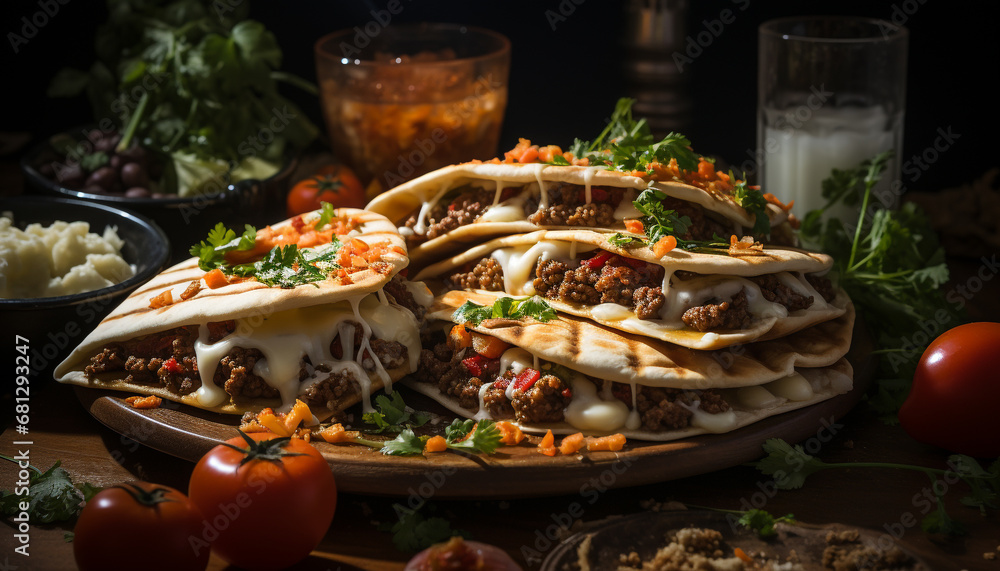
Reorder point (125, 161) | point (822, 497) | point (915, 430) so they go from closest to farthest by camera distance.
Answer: point (822, 497) → point (915, 430) → point (125, 161)

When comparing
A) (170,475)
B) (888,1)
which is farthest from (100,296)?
(888,1)

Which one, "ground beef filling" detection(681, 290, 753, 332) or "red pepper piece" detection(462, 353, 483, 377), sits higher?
"ground beef filling" detection(681, 290, 753, 332)

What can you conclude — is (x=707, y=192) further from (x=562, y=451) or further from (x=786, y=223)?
(x=562, y=451)

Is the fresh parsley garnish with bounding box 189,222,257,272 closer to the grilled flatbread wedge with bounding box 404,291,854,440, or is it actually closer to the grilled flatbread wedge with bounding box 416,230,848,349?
the grilled flatbread wedge with bounding box 404,291,854,440

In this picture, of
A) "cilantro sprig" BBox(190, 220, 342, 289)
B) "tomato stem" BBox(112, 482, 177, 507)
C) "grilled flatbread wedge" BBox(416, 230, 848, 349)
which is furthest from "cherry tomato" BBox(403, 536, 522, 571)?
"cilantro sprig" BBox(190, 220, 342, 289)

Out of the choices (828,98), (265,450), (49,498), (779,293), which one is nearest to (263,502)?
(265,450)

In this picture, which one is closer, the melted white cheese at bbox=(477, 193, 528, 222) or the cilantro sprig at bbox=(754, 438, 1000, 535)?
the cilantro sprig at bbox=(754, 438, 1000, 535)

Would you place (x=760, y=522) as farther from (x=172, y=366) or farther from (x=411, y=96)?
(x=411, y=96)
